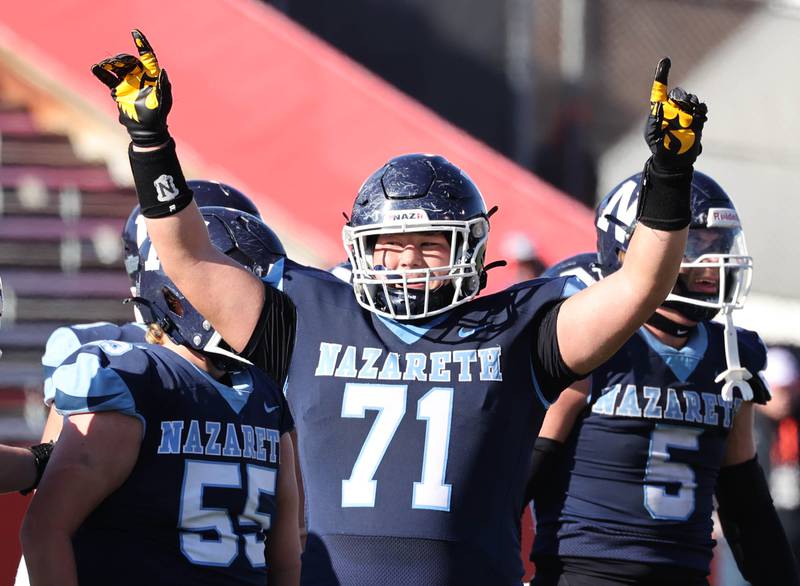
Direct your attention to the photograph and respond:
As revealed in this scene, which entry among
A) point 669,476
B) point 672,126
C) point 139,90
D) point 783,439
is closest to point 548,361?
point 672,126

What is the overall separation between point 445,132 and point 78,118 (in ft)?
6.76

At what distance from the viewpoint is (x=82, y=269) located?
7875 millimetres

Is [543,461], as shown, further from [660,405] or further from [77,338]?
[77,338]

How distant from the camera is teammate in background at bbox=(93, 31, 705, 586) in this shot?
2613 mm

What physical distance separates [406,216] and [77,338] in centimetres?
111

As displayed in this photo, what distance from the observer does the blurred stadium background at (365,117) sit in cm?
747

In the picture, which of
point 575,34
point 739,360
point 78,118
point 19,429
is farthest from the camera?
point 575,34

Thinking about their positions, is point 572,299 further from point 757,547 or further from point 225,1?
point 225,1

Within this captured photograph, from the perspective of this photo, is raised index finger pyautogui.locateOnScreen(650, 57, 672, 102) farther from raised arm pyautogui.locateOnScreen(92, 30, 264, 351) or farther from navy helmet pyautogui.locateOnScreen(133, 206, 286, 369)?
navy helmet pyautogui.locateOnScreen(133, 206, 286, 369)

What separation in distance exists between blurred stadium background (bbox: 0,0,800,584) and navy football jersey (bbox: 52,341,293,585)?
4.14 meters

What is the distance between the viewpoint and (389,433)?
2730 mm

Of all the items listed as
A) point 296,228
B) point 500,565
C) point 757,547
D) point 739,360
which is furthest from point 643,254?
point 296,228

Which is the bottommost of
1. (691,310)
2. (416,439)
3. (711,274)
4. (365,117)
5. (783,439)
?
(783,439)

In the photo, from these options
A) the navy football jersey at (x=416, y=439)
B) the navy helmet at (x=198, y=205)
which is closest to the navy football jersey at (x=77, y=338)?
the navy helmet at (x=198, y=205)
